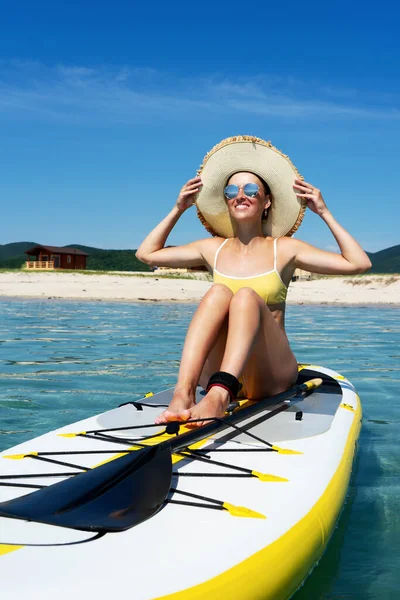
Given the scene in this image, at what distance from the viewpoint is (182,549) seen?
2.03 meters

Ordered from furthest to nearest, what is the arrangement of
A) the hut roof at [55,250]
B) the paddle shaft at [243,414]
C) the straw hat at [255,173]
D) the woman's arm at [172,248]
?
the hut roof at [55,250]
the woman's arm at [172,248]
the straw hat at [255,173]
the paddle shaft at [243,414]

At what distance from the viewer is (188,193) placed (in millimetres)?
4508

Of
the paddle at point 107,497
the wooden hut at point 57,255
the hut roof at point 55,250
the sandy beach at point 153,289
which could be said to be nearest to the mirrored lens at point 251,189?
the paddle at point 107,497

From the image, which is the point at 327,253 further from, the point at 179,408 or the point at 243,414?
the point at 179,408

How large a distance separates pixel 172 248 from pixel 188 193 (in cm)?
40

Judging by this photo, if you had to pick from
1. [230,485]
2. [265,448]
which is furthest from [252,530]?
[265,448]

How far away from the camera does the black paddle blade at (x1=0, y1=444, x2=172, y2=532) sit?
214 centimetres

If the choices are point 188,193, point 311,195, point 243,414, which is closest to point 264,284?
point 311,195

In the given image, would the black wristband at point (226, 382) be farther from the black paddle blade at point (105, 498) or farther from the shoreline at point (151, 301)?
the shoreline at point (151, 301)

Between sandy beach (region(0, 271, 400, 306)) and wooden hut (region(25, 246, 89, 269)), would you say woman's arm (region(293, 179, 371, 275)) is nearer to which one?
sandy beach (region(0, 271, 400, 306))

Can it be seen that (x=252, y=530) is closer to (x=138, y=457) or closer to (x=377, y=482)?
(x=138, y=457)

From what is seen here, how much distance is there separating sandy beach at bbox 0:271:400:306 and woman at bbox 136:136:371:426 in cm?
1914

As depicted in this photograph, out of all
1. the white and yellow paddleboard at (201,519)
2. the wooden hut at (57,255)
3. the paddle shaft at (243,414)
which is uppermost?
the wooden hut at (57,255)

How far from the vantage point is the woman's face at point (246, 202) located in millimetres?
4246
